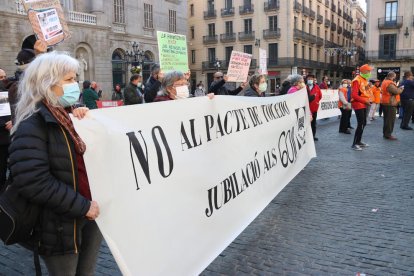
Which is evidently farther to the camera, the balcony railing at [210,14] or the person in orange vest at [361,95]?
the balcony railing at [210,14]

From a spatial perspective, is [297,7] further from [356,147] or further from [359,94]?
[359,94]

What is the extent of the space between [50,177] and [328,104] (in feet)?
48.3

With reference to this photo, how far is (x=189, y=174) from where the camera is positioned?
2920 mm

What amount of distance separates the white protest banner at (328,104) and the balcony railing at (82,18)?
1961 cm

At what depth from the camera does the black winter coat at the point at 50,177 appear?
1.96 meters

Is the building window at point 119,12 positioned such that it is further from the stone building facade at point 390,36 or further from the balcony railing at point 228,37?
the stone building facade at point 390,36

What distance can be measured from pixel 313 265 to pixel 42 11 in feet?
16.6

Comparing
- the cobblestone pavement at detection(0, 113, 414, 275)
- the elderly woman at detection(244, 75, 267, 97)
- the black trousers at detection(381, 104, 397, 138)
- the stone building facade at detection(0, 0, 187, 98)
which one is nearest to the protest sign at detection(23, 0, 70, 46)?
the elderly woman at detection(244, 75, 267, 97)

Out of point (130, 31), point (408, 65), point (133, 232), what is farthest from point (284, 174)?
point (408, 65)

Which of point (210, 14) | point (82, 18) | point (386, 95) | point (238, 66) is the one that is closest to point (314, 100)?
point (386, 95)

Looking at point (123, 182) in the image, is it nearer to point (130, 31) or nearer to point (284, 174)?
point (284, 174)

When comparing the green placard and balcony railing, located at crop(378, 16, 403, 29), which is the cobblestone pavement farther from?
balcony railing, located at crop(378, 16, 403, 29)

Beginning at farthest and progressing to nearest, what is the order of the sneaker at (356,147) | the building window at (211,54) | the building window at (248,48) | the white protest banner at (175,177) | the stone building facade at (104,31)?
the building window at (211,54) → the building window at (248,48) → the stone building facade at (104,31) → the sneaker at (356,147) → the white protest banner at (175,177)

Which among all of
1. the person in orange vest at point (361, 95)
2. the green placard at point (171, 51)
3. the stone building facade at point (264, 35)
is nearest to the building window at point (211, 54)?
the stone building facade at point (264, 35)
